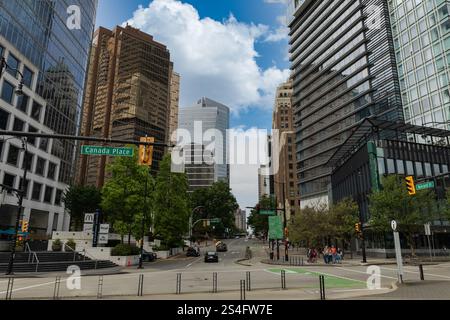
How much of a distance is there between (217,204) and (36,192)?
6394 cm

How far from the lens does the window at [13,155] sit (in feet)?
161

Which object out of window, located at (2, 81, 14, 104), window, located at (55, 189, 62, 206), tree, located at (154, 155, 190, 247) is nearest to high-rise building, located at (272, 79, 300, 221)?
tree, located at (154, 155, 190, 247)

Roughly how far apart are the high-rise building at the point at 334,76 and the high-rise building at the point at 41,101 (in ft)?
180

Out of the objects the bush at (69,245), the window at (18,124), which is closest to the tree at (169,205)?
the bush at (69,245)

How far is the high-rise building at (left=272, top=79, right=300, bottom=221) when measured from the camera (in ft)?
409

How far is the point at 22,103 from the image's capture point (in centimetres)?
5200

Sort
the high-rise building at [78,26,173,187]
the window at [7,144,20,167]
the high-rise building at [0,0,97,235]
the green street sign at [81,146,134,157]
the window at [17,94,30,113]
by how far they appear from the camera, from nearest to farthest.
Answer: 1. the green street sign at [81,146,134,157]
2. the high-rise building at [0,0,97,235]
3. the window at [7,144,20,167]
4. the window at [17,94,30,113]
5. the high-rise building at [78,26,173,187]

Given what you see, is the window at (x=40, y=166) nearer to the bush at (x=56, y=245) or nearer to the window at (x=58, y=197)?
the window at (x=58, y=197)

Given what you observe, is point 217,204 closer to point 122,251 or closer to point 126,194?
point 126,194

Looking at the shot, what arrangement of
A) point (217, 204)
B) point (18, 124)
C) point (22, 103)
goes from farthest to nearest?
point (217, 204) → point (22, 103) → point (18, 124)

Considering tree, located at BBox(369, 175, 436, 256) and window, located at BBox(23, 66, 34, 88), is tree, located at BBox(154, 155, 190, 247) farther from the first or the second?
tree, located at BBox(369, 175, 436, 256)

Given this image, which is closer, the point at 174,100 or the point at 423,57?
the point at 423,57

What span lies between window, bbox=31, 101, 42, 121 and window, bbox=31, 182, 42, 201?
10.9 meters

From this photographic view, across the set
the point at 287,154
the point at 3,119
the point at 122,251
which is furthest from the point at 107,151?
the point at 287,154
